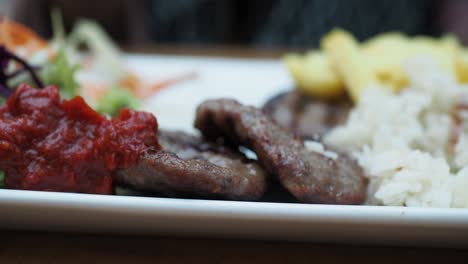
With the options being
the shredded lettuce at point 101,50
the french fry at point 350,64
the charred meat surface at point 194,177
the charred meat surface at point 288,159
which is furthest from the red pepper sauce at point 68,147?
the shredded lettuce at point 101,50

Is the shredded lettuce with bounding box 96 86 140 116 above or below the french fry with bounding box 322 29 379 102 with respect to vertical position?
below

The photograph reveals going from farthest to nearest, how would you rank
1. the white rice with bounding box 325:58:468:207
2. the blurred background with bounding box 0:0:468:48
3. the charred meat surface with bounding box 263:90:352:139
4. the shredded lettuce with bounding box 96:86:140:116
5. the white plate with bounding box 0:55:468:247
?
the blurred background with bounding box 0:0:468:48, the shredded lettuce with bounding box 96:86:140:116, the charred meat surface with bounding box 263:90:352:139, the white rice with bounding box 325:58:468:207, the white plate with bounding box 0:55:468:247

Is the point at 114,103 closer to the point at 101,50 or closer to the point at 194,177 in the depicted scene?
the point at 101,50

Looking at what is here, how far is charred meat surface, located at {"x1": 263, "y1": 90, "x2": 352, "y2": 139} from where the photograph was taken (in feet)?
8.53

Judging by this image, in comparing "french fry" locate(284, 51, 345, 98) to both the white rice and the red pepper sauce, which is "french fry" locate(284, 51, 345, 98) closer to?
the white rice

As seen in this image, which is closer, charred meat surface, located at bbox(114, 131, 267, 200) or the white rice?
charred meat surface, located at bbox(114, 131, 267, 200)

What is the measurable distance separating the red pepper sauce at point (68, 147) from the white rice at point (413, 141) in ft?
2.90

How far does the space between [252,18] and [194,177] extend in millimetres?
5728

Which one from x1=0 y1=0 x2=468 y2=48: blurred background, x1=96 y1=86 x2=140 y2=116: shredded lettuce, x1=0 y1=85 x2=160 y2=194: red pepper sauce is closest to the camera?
x1=0 y1=85 x2=160 y2=194: red pepper sauce

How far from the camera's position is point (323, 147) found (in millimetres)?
1920

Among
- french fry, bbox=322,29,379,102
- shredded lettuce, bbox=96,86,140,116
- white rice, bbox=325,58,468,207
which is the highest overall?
french fry, bbox=322,29,379,102

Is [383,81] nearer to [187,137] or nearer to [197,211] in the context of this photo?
[187,137]

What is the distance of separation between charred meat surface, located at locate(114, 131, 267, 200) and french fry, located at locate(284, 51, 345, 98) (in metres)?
1.46

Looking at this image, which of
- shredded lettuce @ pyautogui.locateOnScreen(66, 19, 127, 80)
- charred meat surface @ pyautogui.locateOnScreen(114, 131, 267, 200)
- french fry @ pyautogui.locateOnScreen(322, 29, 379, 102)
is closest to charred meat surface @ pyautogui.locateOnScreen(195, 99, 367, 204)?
charred meat surface @ pyautogui.locateOnScreen(114, 131, 267, 200)
